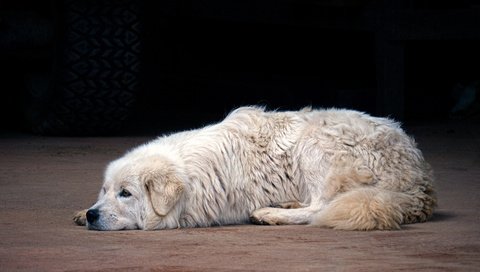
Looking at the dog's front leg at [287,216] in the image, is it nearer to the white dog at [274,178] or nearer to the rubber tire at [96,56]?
the white dog at [274,178]

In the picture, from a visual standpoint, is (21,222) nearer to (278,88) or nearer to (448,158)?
(448,158)

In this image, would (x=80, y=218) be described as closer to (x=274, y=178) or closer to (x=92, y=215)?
(x=92, y=215)

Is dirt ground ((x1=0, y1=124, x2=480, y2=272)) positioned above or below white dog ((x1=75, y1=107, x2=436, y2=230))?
below

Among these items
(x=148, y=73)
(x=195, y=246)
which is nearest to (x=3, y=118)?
(x=148, y=73)

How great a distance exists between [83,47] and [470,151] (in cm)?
377

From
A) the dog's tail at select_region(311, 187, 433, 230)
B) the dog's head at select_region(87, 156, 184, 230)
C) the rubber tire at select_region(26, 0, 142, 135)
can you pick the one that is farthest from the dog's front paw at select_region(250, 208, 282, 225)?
the rubber tire at select_region(26, 0, 142, 135)

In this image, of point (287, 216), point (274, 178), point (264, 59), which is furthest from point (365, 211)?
point (264, 59)

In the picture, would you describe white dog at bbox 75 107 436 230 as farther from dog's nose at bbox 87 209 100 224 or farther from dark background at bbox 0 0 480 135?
dark background at bbox 0 0 480 135

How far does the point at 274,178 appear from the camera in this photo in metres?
7.57

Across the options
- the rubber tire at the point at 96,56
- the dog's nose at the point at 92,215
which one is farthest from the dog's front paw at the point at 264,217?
the rubber tire at the point at 96,56

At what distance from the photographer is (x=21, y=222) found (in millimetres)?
7188

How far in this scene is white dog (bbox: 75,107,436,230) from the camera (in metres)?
7.02

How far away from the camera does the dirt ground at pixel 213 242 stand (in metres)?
5.80

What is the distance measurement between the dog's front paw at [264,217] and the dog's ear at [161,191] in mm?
555
